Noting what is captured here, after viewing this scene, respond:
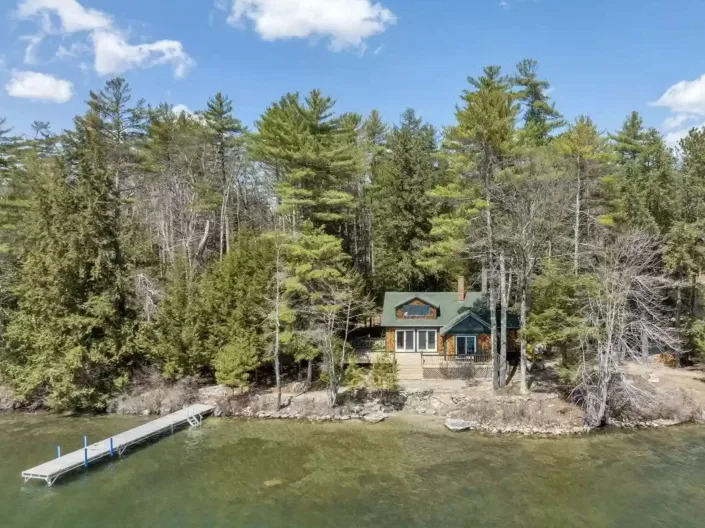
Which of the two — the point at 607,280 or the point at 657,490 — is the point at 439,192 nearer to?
the point at 607,280

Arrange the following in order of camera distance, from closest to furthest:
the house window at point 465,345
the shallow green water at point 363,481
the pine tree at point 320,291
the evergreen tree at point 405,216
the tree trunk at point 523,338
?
1. the shallow green water at point 363,481
2. the tree trunk at point 523,338
3. the pine tree at point 320,291
4. the house window at point 465,345
5. the evergreen tree at point 405,216

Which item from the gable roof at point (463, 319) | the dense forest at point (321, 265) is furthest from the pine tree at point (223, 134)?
the gable roof at point (463, 319)

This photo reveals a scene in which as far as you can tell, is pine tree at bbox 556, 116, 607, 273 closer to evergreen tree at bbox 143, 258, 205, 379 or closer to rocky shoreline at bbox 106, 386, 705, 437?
rocky shoreline at bbox 106, 386, 705, 437

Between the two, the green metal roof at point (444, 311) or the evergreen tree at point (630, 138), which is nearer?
the green metal roof at point (444, 311)

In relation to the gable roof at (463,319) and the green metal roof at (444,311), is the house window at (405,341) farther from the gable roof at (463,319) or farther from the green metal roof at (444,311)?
the gable roof at (463,319)

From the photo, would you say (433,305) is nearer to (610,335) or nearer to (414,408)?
(414,408)

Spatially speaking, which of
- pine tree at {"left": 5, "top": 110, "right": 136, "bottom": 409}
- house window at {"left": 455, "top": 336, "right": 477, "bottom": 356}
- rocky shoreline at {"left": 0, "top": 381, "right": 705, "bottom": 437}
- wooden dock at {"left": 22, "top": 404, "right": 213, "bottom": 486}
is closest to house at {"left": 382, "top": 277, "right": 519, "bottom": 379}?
house window at {"left": 455, "top": 336, "right": 477, "bottom": 356}
